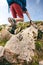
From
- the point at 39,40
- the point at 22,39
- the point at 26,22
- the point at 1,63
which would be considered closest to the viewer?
the point at 1,63

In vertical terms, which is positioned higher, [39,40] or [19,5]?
[19,5]

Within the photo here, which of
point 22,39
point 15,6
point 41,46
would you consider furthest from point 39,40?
point 15,6

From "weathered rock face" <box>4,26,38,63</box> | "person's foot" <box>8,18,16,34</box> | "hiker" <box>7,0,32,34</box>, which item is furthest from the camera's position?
"hiker" <box>7,0,32,34</box>

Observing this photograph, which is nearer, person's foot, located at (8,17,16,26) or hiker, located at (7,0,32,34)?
person's foot, located at (8,17,16,26)

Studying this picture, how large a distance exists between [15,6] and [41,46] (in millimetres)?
2374

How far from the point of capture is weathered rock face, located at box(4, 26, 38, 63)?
985 cm

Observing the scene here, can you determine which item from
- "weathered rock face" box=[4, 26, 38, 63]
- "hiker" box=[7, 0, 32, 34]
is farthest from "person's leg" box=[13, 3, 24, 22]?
"weathered rock face" box=[4, 26, 38, 63]

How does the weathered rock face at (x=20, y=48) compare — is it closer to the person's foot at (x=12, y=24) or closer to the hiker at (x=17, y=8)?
the person's foot at (x=12, y=24)

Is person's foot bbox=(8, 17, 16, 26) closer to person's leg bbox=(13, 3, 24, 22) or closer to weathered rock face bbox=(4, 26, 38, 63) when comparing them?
person's leg bbox=(13, 3, 24, 22)

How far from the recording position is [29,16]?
1215 centimetres

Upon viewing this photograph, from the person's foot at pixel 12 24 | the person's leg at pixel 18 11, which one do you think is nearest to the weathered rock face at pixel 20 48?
the person's foot at pixel 12 24

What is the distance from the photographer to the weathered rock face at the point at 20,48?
985cm

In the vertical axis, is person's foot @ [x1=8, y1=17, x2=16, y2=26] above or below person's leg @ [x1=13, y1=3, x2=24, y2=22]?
below

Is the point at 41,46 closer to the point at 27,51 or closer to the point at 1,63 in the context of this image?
the point at 27,51
